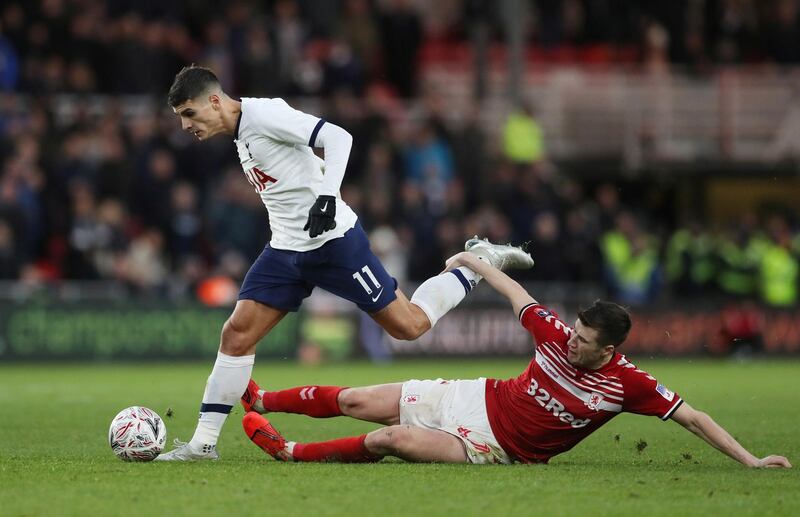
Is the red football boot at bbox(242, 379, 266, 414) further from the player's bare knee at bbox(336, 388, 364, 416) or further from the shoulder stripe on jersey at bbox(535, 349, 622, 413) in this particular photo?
the shoulder stripe on jersey at bbox(535, 349, 622, 413)

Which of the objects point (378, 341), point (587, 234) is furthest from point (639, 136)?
point (378, 341)

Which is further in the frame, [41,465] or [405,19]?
[405,19]

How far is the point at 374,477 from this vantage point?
24.7ft

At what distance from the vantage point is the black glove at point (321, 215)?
25.2 feet

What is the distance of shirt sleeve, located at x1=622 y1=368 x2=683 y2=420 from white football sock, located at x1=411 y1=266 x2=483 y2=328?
4.12 feet

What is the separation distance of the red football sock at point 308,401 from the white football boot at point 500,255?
1.29m

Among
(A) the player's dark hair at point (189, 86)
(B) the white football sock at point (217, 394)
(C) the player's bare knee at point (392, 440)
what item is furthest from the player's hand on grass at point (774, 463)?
(A) the player's dark hair at point (189, 86)

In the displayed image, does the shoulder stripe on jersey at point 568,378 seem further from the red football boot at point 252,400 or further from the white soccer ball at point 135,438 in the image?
the white soccer ball at point 135,438

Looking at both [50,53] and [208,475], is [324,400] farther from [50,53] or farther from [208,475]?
[50,53]

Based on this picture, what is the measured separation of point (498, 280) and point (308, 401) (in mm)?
1368

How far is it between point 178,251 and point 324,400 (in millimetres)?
10440

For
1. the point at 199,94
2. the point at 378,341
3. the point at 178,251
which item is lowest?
the point at 378,341

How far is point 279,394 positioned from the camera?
872 centimetres

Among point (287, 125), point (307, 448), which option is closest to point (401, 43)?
point (287, 125)
